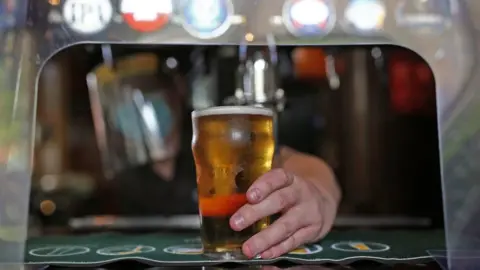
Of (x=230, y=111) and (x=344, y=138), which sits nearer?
(x=230, y=111)

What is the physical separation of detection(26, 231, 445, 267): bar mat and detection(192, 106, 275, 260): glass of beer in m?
0.03

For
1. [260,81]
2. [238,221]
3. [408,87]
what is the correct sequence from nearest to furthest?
1. [238,221]
2. [260,81]
3. [408,87]

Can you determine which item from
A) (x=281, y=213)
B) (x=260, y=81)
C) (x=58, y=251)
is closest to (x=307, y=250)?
(x=281, y=213)

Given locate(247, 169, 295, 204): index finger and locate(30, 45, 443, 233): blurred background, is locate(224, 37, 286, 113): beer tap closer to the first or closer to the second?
locate(247, 169, 295, 204): index finger

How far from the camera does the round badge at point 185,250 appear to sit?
0.72 metres

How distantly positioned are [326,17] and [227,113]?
17 cm

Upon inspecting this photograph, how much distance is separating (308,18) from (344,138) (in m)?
1.35

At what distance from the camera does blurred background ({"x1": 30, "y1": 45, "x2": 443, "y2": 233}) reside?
1942 millimetres

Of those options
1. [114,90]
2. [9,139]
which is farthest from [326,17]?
[114,90]

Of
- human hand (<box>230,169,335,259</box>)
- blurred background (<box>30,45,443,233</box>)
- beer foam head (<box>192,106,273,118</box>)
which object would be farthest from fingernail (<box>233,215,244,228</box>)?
blurred background (<box>30,45,443,233</box>)

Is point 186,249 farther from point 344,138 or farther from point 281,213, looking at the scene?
point 344,138

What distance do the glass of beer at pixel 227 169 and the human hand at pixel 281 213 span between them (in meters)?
0.01

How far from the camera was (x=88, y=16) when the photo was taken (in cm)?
73

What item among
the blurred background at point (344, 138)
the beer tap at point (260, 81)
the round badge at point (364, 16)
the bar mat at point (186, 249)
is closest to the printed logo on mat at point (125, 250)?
the bar mat at point (186, 249)
